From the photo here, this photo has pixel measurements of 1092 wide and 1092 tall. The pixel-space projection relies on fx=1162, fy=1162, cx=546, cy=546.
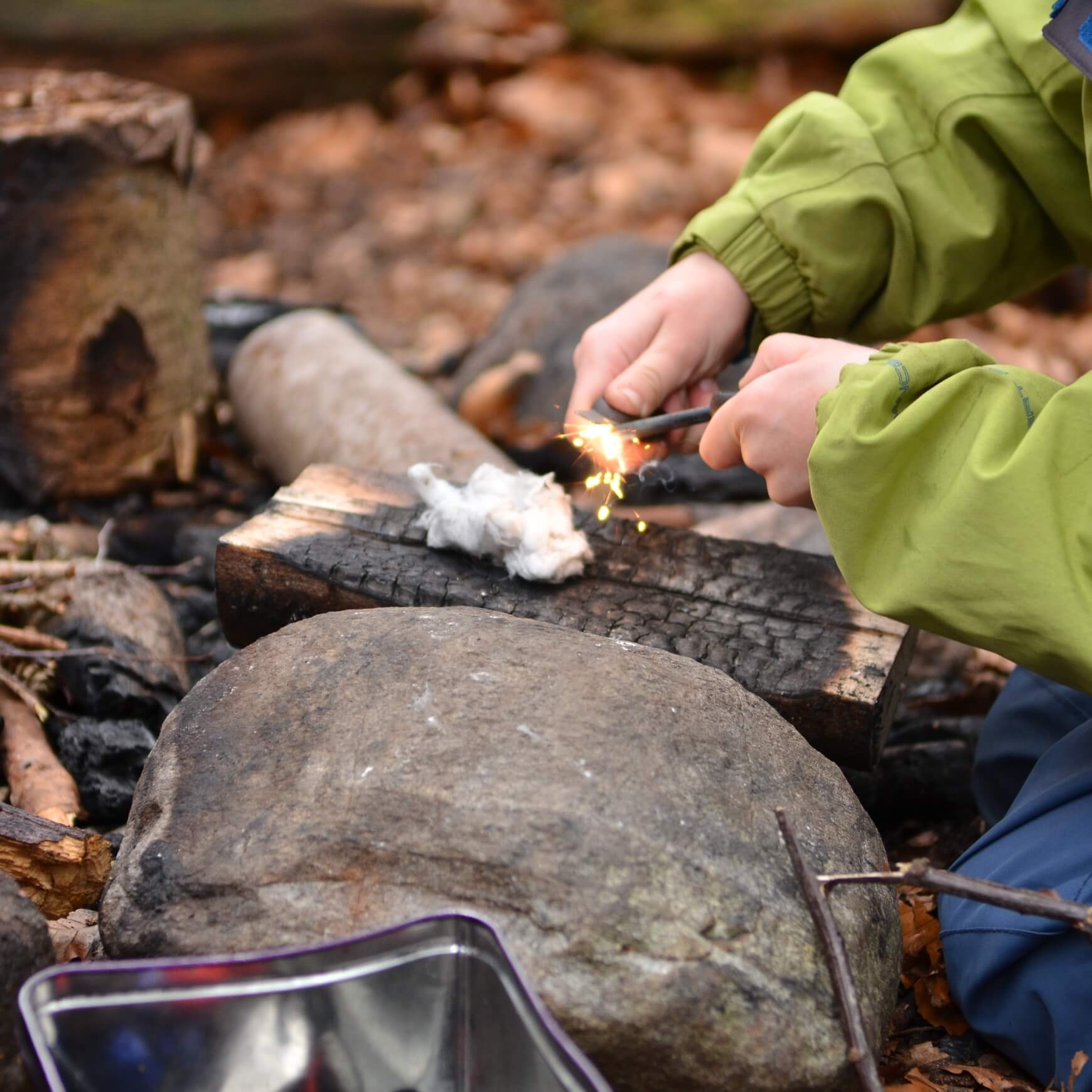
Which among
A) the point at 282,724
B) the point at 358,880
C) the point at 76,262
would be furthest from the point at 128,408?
the point at 358,880

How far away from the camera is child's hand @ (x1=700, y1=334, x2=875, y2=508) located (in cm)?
196

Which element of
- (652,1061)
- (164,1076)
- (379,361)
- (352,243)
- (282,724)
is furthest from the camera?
(352,243)

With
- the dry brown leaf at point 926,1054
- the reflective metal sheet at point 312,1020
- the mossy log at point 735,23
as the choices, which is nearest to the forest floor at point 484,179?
the mossy log at point 735,23

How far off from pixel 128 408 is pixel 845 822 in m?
2.61

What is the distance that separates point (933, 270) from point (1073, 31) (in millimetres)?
658

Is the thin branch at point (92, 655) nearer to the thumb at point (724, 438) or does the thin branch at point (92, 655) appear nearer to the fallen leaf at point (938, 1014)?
the thumb at point (724, 438)

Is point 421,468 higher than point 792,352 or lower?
lower

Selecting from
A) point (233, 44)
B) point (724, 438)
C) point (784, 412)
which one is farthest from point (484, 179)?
point (784, 412)

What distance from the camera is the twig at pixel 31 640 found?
7.91ft

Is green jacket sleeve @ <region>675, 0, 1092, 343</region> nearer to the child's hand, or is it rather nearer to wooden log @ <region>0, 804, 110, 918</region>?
the child's hand

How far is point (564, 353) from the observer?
4.03 metres

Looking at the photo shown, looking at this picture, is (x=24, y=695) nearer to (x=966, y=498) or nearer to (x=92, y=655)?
(x=92, y=655)

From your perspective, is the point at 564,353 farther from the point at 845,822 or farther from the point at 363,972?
the point at 363,972

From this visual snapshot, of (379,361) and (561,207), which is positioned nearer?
(379,361)
